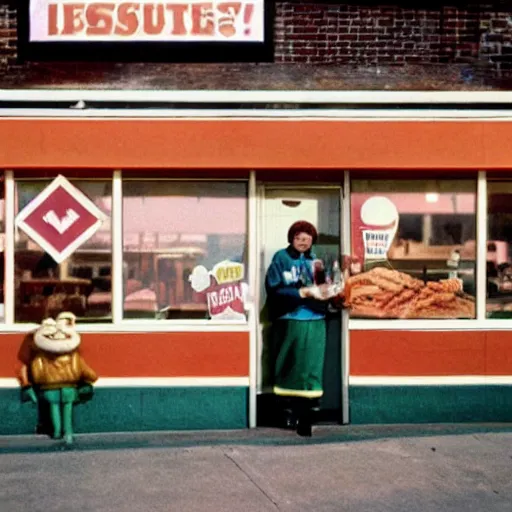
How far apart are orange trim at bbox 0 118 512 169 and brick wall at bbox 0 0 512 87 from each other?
612 mm

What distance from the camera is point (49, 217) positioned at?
926 centimetres

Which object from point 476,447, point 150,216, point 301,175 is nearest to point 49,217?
point 150,216

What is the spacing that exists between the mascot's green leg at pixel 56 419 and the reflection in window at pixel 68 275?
2.62 feet

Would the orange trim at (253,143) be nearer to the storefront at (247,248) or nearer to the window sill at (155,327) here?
the storefront at (247,248)

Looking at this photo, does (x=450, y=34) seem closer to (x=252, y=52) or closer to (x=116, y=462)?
(x=252, y=52)

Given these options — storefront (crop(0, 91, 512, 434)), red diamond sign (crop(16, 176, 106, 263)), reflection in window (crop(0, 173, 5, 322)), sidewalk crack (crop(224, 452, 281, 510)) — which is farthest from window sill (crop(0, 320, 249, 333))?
sidewalk crack (crop(224, 452, 281, 510))

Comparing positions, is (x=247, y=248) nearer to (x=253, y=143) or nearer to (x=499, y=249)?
(x=253, y=143)

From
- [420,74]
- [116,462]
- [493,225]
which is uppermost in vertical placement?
[420,74]

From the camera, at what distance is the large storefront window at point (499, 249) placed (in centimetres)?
957

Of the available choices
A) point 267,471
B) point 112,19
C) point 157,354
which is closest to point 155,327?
point 157,354

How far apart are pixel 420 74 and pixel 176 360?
3.40 metres

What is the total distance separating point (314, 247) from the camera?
9.55 meters

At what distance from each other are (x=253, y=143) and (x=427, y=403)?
9.17 feet

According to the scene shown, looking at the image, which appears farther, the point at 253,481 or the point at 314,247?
the point at 314,247
